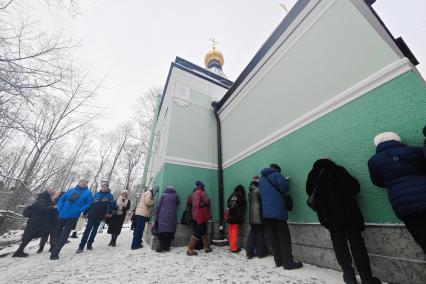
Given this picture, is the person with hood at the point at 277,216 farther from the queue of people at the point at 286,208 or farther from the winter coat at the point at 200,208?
the winter coat at the point at 200,208

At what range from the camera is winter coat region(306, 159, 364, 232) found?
260 centimetres

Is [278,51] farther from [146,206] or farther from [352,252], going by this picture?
[146,206]

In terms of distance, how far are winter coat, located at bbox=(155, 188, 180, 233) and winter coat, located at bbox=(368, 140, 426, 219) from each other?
459cm

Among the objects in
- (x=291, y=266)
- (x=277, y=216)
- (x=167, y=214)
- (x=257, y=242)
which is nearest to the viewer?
(x=291, y=266)

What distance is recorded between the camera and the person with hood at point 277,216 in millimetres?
3400

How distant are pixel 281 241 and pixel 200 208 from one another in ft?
7.54

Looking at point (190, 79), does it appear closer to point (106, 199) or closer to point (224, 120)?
point (224, 120)

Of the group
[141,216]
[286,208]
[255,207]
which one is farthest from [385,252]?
[141,216]

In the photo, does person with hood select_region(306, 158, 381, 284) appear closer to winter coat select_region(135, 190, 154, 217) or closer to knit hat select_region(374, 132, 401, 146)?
knit hat select_region(374, 132, 401, 146)

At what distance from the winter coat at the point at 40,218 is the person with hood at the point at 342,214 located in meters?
6.74

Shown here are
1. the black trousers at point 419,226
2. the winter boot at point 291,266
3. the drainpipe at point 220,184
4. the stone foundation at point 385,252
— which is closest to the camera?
the black trousers at point 419,226

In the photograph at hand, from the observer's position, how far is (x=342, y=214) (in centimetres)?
262

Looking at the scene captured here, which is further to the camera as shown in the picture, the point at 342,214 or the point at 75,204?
the point at 75,204

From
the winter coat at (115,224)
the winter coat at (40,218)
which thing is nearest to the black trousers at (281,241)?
the winter coat at (115,224)
